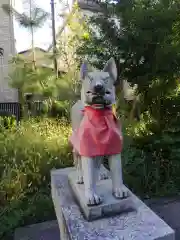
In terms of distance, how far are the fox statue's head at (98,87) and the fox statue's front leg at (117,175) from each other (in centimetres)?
32

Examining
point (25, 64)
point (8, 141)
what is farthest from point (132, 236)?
point (25, 64)

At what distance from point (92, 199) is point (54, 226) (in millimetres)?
Result: 1233

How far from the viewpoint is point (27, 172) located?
10.3 feet

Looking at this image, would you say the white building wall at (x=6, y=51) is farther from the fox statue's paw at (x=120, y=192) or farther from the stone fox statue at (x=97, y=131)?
the fox statue's paw at (x=120, y=192)

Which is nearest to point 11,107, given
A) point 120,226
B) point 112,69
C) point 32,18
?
point 32,18

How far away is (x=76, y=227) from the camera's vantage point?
1433 mm

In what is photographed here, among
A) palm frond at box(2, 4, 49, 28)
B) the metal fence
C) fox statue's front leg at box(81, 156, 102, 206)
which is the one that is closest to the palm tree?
palm frond at box(2, 4, 49, 28)

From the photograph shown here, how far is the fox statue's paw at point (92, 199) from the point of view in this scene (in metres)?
1.47

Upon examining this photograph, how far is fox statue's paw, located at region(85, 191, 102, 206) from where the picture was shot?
147 centimetres

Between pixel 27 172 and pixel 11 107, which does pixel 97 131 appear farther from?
pixel 11 107

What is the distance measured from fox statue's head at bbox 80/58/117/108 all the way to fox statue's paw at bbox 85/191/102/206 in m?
0.49

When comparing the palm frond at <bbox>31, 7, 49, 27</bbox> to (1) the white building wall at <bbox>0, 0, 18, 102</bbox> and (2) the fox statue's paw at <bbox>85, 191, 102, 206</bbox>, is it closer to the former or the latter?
(1) the white building wall at <bbox>0, 0, 18, 102</bbox>

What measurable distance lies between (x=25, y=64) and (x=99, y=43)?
3168 mm

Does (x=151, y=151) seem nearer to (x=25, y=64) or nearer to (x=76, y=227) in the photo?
(x=76, y=227)
